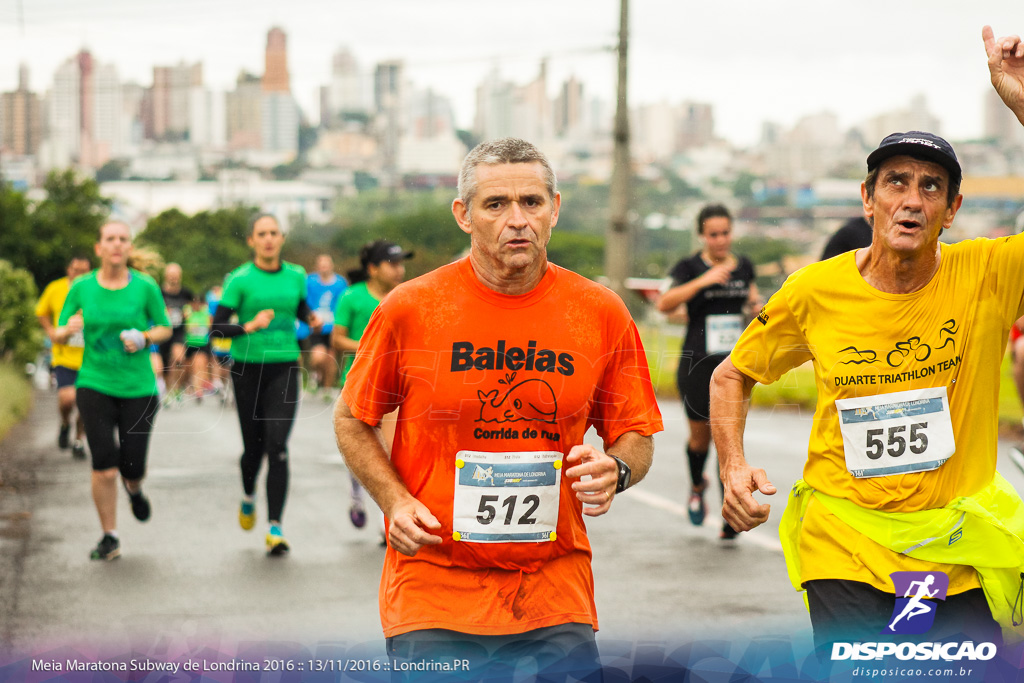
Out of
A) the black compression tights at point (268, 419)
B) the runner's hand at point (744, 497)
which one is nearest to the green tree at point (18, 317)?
the black compression tights at point (268, 419)

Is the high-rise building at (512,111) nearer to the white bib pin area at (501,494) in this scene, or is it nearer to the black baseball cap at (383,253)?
the black baseball cap at (383,253)

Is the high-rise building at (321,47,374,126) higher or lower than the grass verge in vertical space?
higher

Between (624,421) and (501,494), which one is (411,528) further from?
(624,421)

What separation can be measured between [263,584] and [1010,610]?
169 inches

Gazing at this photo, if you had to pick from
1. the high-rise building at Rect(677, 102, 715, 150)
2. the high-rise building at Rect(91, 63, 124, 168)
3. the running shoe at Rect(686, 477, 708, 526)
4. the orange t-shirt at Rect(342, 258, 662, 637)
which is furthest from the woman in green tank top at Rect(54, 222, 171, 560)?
the high-rise building at Rect(677, 102, 715, 150)

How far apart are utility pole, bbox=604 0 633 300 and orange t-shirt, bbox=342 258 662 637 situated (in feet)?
29.1

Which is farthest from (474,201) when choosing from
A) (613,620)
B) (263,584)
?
(263,584)

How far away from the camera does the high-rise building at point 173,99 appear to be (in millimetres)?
10938

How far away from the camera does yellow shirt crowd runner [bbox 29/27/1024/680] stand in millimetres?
3078

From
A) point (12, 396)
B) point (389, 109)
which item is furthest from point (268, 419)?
point (12, 396)

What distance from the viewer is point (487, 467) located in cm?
309

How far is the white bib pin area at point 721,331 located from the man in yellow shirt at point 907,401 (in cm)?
431

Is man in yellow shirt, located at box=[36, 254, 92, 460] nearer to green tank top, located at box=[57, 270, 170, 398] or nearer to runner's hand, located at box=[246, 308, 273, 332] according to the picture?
green tank top, located at box=[57, 270, 170, 398]

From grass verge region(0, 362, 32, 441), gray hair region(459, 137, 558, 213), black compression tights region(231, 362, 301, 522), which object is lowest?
grass verge region(0, 362, 32, 441)
